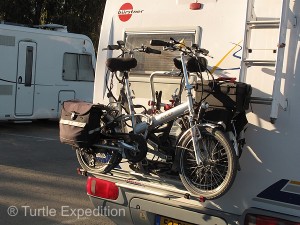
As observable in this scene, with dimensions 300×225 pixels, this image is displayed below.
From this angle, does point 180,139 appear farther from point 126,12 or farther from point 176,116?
point 126,12

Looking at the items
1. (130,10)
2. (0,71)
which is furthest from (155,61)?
(0,71)

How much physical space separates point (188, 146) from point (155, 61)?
1.08 meters

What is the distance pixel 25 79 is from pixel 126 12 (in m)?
8.62

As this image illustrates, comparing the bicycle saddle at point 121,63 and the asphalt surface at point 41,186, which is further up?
the bicycle saddle at point 121,63

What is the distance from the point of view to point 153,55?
14.0 feet

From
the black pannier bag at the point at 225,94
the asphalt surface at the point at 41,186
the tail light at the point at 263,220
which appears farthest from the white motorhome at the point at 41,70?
the tail light at the point at 263,220

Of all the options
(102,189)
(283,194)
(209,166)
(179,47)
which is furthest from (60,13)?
(283,194)

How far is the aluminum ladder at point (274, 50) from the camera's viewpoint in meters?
3.19

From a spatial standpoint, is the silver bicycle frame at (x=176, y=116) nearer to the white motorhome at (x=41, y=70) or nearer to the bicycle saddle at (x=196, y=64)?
the bicycle saddle at (x=196, y=64)

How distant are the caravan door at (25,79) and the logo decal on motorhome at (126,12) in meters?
8.28

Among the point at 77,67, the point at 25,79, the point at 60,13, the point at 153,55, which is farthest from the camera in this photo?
the point at 60,13

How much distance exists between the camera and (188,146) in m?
3.45

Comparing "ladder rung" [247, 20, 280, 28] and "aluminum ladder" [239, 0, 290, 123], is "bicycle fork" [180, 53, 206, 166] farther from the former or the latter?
"ladder rung" [247, 20, 280, 28]

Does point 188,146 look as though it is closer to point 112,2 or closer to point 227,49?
point 227,49
